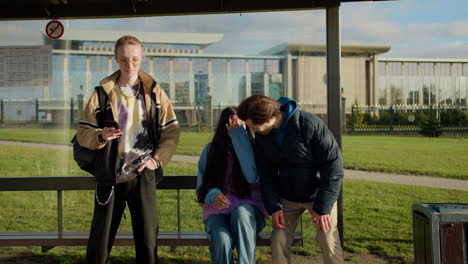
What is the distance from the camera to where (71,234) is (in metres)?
4.05

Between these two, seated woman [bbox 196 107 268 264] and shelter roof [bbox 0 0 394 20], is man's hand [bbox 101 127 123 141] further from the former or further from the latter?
shelter roof [bbox 0 0 394 20]

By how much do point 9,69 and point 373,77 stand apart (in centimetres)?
3016

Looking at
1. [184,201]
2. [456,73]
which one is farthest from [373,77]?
[184,201]

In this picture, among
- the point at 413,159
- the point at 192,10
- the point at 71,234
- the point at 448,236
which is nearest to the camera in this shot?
the point at 448,236

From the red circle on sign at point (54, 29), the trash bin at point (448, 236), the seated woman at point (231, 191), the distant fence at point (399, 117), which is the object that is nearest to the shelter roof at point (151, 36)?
the red circle on sign at point (54, 29)

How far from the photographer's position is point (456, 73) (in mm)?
30516

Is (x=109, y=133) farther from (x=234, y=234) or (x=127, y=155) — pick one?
(x=234, y=234)

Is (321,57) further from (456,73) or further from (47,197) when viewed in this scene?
(456,73)

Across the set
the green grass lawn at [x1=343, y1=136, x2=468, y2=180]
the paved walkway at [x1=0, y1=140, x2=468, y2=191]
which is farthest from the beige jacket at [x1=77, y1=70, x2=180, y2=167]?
the green grass lawn at [x1=343, y1=136, x2=468, y2=180]

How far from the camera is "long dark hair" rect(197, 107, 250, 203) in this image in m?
3.29

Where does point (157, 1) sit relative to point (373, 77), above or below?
below

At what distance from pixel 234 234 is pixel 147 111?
1.00m

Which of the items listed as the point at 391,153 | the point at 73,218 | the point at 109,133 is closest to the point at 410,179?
the point at 391,153

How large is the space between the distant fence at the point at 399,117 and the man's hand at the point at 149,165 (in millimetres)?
21813
